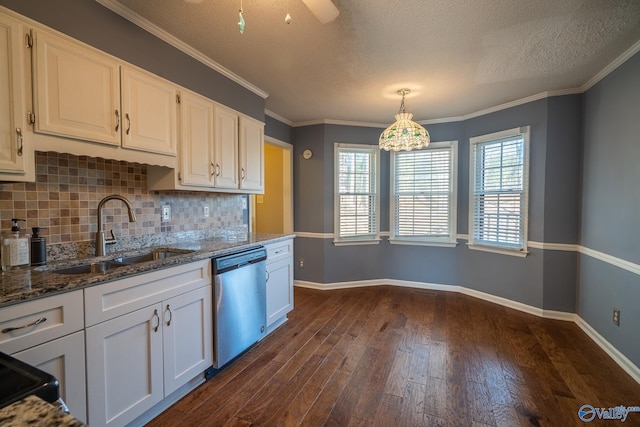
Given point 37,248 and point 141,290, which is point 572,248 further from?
point 37,248

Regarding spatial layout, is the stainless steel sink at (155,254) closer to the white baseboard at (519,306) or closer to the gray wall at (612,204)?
the white baseboard at (519,306)

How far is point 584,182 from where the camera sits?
302cm

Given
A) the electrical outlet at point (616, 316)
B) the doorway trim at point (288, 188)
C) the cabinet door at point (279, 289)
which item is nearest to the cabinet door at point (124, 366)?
the cabinet door at point (279, 289)

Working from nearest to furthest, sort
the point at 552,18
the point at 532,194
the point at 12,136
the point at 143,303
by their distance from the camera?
the point at 12,136
the point at 143,303
the point at 552,18
the point at 532,194

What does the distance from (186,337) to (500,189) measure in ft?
12.1

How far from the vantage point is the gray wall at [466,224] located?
3.17m

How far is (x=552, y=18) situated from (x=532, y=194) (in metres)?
2.01

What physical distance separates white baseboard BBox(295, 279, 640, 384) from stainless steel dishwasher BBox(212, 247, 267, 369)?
185 cm

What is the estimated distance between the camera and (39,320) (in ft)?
3.94

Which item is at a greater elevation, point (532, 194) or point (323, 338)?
point (532, 194)

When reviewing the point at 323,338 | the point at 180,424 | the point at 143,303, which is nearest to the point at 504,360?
the point at 323,338

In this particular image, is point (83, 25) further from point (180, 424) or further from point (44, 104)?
point (180, 424)

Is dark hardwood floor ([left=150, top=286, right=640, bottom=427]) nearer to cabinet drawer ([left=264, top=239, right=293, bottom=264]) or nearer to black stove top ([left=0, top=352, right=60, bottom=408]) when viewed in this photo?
cabinet drawer ([left=264, top=239, right=293, bottom=264])

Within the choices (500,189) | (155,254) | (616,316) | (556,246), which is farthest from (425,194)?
(155,254)
